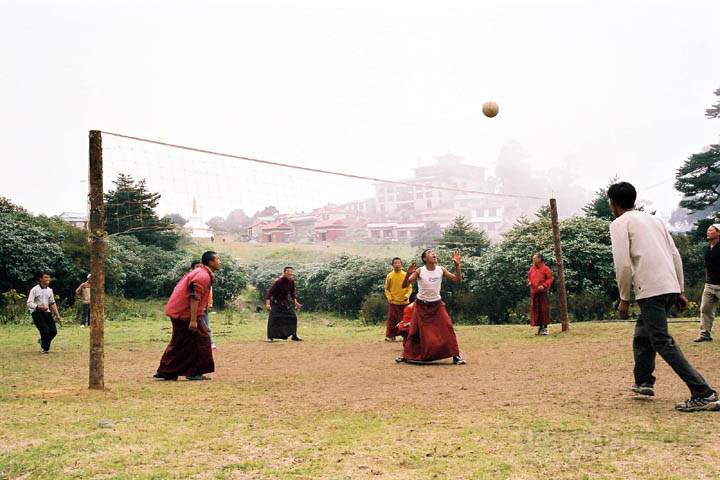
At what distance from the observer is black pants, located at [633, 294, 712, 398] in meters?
5.77

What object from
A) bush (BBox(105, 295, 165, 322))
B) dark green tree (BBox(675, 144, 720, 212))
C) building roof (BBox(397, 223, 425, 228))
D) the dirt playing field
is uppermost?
building roof (BBox(397, 223, 425, 228))

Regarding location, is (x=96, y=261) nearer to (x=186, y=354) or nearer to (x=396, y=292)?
(x=186, y=354)

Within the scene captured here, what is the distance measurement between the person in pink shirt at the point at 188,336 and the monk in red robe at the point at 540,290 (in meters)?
7.79

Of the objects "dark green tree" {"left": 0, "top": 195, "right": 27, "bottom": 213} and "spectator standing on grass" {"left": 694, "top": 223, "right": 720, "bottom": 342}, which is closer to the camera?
"spectator standing on grass" {"left": 694, "top": 223, "right": 720, "bottom": 342}

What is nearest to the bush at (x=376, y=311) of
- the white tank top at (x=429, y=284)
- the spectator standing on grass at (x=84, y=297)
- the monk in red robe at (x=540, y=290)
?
the spectator standing on grass at (x=84, y=297)

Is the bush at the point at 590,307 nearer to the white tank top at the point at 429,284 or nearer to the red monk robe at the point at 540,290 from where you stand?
the red monk robe at the point at 540,290

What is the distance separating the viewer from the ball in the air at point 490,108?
13.7 m

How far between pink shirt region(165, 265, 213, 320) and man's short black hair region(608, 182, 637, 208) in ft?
17.3

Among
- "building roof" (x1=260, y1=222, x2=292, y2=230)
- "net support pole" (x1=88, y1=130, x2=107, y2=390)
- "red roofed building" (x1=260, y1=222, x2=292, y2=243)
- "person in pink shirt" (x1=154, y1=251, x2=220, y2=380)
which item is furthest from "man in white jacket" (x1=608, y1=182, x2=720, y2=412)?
"red roofed building" (x1=260, y1=222, x2=292, y2=243)

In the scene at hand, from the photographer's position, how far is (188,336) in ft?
30.1

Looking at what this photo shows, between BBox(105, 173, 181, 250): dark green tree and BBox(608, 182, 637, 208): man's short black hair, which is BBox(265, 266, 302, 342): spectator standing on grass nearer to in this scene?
BBox(608, 182, 637, 208): man's short black hair

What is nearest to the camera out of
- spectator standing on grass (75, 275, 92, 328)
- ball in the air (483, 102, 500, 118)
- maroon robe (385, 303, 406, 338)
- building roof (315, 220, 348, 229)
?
ball in the air (483, 102, 500, 118)

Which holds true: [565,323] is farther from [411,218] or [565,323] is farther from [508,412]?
[411,218]

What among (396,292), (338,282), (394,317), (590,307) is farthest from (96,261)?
(338,282)
